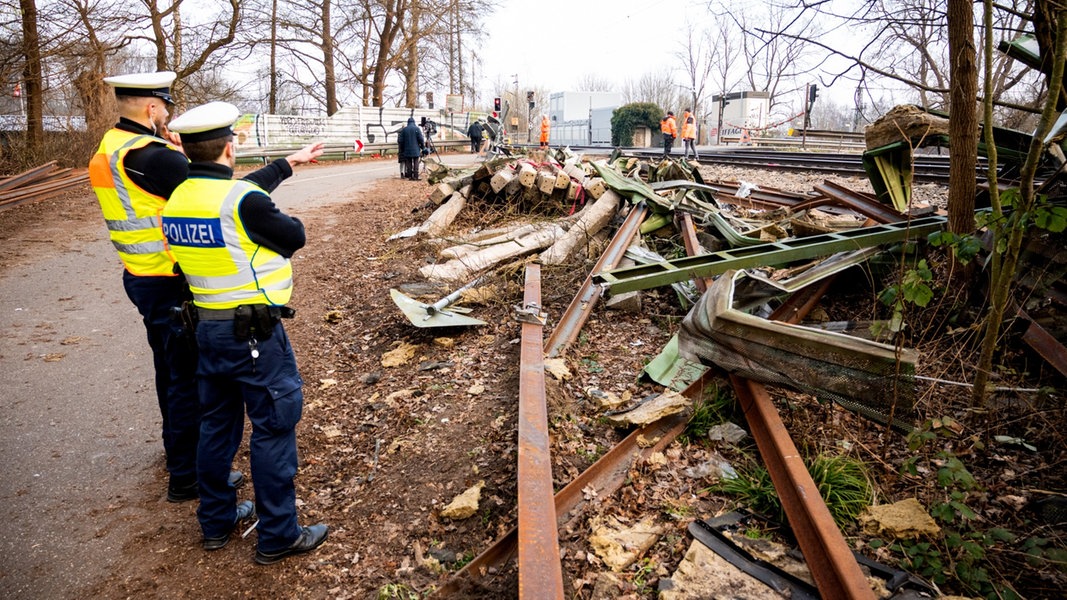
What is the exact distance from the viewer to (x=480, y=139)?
28.0m

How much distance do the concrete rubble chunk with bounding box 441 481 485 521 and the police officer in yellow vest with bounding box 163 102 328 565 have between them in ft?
2.11

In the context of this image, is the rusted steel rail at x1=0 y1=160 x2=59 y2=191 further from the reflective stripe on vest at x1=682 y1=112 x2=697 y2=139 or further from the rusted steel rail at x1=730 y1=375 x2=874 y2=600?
the reflective stripe on vest at x1=682 y1=112 x2=697 y2=139

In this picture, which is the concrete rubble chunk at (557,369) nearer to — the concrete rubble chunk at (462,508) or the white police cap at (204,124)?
the concrete rubble chunk at (462,508)

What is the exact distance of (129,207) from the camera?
3.07 m

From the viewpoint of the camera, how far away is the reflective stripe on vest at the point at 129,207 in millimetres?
3000

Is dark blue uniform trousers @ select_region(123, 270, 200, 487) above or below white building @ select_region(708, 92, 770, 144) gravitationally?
below

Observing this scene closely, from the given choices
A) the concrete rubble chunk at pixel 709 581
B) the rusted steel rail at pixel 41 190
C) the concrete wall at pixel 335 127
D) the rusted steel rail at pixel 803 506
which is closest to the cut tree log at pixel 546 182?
the rusted steel rail at pixel 803 506

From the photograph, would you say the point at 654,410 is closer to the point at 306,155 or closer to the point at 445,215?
the point at 306,155

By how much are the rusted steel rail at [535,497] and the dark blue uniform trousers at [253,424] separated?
3.61 ft

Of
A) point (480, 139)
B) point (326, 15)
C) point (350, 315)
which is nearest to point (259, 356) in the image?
point (350, 315)

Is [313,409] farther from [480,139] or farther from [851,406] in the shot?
[480,139]

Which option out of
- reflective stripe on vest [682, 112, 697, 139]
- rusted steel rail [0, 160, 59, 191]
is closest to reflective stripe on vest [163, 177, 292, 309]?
rusted steel rail [0, 160, 59, 191]

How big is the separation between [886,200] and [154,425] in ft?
24.1

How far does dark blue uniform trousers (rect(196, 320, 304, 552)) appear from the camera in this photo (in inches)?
106
